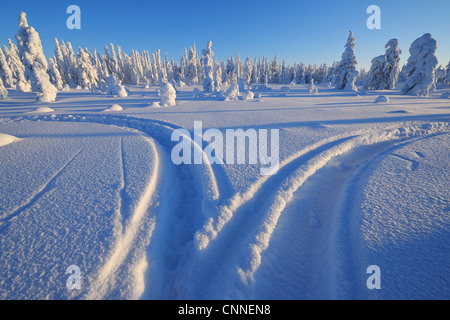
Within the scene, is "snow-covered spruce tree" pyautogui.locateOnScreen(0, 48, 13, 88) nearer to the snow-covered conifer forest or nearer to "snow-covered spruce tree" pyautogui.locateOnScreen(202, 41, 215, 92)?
"snow-covered spruce tree" pyautogui.locateOnScreen(202, 41, 215, 92)

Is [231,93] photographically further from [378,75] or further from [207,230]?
[378,75]

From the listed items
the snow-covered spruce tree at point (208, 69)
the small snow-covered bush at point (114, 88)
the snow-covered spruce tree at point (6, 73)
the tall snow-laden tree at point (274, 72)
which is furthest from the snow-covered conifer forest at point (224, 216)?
the tall snow-laden tree at point (274, 72)

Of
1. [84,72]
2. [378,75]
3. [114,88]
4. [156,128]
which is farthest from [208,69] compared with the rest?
[378,75]

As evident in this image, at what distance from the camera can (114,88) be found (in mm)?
20719

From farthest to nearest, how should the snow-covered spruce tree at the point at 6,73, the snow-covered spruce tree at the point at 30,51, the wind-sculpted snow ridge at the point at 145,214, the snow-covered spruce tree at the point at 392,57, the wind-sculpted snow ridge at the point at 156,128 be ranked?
the snow-covered spruce tree at the point at 6,73
the snow-covered spruce tree at the point at 392,57
the snow-covered spruce tree at the point at 30,51
the wind-sculpted snow ridge at the point at 156,128
the wind-sculpted snow ridge at the point at 145,214

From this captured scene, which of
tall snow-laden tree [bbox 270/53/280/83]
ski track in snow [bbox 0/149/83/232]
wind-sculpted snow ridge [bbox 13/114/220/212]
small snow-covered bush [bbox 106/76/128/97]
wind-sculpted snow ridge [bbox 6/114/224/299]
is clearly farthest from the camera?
tall snow-laden tree [bbox 270/53/280/83]

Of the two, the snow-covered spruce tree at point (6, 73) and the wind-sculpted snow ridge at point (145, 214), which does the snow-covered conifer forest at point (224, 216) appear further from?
the snow-covered spruce tree at point (6, 73)

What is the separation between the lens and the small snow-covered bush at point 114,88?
19225 millimetres

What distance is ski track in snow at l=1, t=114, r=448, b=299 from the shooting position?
2.09 meters

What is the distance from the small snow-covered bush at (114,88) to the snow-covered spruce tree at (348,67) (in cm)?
3138

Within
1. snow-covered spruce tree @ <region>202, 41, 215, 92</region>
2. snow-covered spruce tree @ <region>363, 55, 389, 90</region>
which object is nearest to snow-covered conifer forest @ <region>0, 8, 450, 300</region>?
snow-covered spruce tree @ <region>202, 41, 215, 92</region>

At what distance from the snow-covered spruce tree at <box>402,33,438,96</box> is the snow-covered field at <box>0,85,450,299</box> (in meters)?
23.6

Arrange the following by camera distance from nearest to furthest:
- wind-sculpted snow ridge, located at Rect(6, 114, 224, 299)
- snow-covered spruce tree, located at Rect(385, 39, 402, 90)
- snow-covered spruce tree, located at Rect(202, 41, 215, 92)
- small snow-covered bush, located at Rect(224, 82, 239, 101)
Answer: wind-sculpted snow ridge, located at Rect(6, 114, 224, 299), small snow-covered bush, located at Rect(224, 82, 239, 101), snow-covered spruce tree, located at Rect(202, 41, 215, 92), snow-covered spruce tree, located at Rect(385, 39, 402, 90)
